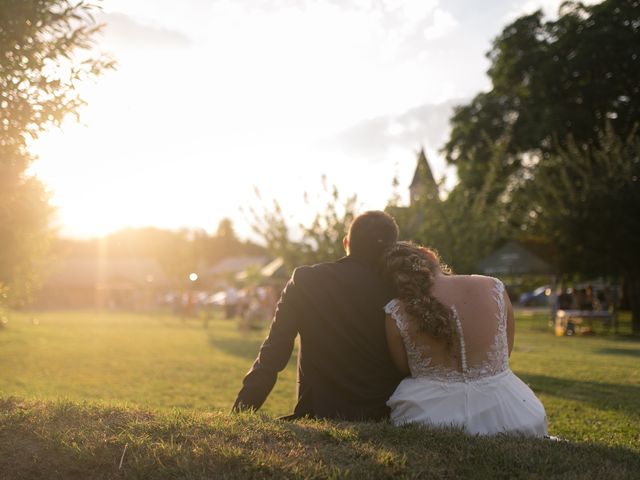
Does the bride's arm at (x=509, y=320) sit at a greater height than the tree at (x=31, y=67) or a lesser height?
lesser

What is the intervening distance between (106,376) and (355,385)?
33.5 feet

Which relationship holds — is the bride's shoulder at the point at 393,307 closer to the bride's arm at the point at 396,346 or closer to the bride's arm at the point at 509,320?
the bride's arm at the point at 396,346

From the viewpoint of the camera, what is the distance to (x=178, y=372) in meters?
14.4

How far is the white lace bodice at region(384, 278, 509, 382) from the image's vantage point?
4.26 m

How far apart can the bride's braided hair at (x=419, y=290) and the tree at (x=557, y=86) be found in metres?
26.0

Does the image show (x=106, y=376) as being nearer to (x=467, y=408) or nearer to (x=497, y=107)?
(x=467, y=408)

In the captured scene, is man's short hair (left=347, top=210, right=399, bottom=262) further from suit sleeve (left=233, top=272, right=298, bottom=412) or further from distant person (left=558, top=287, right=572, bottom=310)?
distant person (left=558, top=287, right=572, bottom=310)

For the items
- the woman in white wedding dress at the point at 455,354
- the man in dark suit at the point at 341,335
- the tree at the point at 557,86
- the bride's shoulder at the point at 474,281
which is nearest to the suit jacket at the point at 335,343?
the man in dark suit at the point at 341,335

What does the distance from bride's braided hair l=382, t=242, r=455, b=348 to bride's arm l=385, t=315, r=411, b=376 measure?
0.18 metres

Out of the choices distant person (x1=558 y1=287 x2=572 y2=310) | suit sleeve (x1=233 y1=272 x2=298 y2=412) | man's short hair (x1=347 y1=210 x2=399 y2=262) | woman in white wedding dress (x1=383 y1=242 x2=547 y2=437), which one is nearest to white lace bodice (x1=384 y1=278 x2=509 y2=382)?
woman in white wedding dress (x1=383 y1=242 x2=547 y2=437)

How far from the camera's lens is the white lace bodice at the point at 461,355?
4258 millimetres

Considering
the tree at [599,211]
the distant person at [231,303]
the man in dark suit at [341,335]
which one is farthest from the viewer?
the distant person at [231,303]

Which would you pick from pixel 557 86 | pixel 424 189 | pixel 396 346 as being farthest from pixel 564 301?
pixel 396 346

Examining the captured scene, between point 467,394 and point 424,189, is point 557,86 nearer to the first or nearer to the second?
point 424,189
